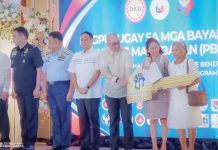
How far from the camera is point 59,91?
492 centimetres

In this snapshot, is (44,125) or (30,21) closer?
(30,21)

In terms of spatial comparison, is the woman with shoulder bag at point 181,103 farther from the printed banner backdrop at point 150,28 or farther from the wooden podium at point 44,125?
the wooden podium at point 44,125

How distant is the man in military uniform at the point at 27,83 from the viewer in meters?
4.90

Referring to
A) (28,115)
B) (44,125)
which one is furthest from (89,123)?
(44,125)

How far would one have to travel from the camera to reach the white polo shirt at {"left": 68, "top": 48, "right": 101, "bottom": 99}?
15.5 feet

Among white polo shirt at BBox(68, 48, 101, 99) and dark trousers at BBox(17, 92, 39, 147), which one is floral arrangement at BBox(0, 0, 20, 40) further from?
white polo shirt at BBox(68, 48, 101, 99)

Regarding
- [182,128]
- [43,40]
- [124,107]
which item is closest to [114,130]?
[124,107]

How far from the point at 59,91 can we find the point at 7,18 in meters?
1.72

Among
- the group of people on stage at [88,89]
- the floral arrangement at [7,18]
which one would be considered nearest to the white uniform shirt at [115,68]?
the group of people on stage at [88,89]

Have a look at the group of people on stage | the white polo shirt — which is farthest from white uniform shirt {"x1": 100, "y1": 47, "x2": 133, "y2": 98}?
the white polo shirt

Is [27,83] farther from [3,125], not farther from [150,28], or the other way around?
[150,28]

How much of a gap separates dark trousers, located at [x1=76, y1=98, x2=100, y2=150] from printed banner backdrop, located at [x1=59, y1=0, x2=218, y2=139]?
849 mm

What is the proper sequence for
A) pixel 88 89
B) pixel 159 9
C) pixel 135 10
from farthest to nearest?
pixel 135 10
pixel 159 9
pixel 88 89

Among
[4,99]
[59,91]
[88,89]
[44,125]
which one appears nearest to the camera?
[88,89]
